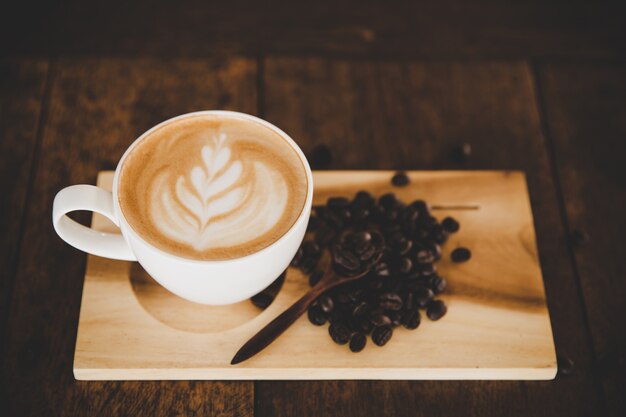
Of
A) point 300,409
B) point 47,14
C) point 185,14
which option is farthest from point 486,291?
point 47,14

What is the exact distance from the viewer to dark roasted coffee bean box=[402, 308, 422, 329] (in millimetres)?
944

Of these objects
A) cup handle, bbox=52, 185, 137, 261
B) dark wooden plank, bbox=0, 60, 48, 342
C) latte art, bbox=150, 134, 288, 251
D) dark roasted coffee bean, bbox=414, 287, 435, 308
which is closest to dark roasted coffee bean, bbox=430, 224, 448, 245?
dark roasted coffee bean, bbox=414, 287, 435, 308

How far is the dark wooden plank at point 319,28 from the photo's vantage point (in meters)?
1.38

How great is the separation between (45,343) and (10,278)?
0.15 metres

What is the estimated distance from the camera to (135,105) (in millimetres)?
1263

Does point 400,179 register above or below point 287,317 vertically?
above

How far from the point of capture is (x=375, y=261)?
3.20 ft

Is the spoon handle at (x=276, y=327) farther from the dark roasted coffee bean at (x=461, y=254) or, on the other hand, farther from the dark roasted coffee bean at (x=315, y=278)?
the dark roasted coffee bean at (x=461, y=254)

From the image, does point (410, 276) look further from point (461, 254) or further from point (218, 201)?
Answer: point (218, 201)

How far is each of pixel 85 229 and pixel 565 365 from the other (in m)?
0.82

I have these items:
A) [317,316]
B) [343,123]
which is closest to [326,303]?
[317,316]

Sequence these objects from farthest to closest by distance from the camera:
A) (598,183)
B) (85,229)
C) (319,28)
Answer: (319,28), (598,183), (85,229)

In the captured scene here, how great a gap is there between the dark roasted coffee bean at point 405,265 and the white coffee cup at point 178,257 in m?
0.23

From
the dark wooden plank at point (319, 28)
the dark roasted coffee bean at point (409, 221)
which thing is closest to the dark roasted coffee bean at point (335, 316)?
the dark roasted coffee bean at point (409, 221)
